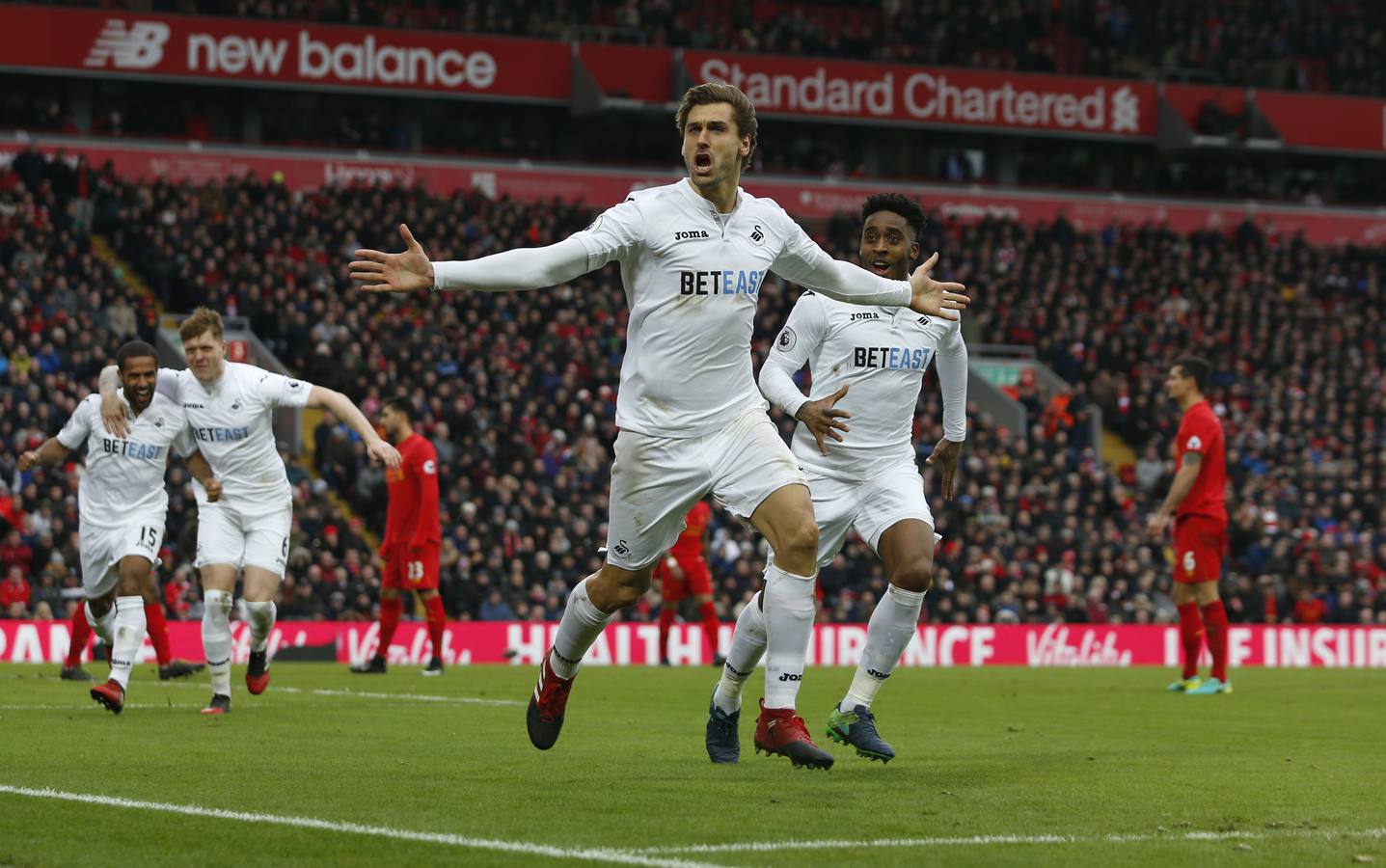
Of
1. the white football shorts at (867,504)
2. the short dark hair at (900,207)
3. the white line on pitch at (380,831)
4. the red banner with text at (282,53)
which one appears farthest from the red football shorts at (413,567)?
the red banner with text at (282,53)

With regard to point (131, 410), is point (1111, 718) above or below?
below

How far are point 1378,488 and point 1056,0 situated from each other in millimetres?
19911

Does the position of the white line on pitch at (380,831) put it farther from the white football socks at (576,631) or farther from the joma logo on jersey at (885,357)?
the joma logo on jersey at (885,357)

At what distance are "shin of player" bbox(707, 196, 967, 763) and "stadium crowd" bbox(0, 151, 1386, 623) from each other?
14.7 m

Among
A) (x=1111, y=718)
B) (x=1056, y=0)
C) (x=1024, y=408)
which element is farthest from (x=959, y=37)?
(x=1111, y=718)

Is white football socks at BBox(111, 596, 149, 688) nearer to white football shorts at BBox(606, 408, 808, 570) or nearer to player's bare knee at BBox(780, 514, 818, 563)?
white football shorts at BBox(606, 408, 808, 570)

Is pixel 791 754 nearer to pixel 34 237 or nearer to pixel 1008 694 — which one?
pixel 1008 694

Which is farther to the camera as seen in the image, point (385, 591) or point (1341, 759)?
point (385, 591)

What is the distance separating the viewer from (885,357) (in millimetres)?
10805

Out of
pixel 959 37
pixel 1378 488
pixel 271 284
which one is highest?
pixel 959 37

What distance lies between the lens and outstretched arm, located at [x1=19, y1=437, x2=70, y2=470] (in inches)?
535

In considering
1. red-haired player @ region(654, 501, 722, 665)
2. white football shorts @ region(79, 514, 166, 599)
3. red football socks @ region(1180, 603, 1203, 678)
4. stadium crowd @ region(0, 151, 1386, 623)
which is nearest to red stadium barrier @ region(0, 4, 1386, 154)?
stadium crowd @ region(0, 151, 1386, 623)

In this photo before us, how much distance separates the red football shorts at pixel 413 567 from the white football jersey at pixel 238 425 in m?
5.85

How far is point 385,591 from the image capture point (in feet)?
63.8
